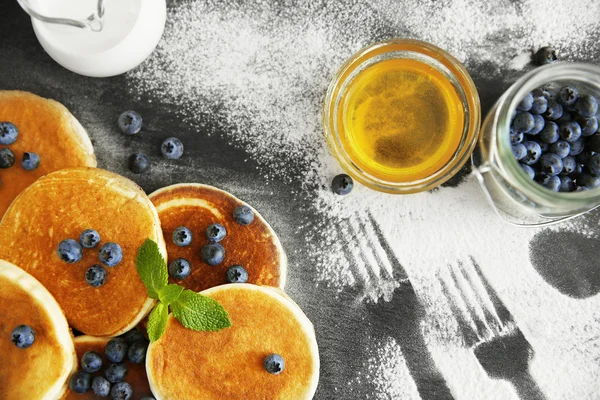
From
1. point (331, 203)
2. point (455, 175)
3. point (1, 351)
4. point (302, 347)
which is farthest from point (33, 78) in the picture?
point (455, 175)

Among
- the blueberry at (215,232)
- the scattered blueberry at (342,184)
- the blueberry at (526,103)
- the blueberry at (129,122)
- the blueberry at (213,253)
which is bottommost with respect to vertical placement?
the blueberry at (213,253)

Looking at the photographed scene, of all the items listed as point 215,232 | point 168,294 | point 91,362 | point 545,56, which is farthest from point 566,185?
point 91,362

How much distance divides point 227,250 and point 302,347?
0.98 feet

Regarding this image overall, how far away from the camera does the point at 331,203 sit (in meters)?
1.51

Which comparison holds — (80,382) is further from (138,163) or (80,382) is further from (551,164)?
(551,164)

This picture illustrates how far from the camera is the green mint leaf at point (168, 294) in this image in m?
1.31

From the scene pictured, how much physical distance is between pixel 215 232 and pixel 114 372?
0.40 metres

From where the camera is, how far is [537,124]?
1.33 metres

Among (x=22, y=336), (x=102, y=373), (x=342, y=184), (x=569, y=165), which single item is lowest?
(x=102, y=373)

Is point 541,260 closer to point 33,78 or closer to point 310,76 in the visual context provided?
point 310,76

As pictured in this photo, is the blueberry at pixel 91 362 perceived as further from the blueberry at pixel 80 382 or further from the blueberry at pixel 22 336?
the blueberry at pixel 22 336

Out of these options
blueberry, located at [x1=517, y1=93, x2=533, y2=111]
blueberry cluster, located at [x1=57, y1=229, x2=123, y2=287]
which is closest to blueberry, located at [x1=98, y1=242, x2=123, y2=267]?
blueberry cluster, located at [x1=57, y1=229, x2=123, y2=287]

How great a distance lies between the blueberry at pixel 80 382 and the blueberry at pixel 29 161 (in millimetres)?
508

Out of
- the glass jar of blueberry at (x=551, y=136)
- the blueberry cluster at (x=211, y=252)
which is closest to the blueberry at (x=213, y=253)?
the blueberry cluster at (x=211, y=252)
